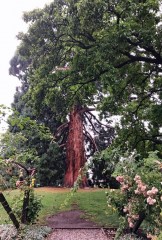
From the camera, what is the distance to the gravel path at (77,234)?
8162mm

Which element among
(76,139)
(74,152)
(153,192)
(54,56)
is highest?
(54,56)

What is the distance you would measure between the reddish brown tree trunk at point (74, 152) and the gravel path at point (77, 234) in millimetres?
9802

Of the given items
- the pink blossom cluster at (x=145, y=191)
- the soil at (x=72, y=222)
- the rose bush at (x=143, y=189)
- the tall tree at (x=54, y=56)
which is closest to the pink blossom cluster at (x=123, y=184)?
the rose bush at (x=143, y=189)

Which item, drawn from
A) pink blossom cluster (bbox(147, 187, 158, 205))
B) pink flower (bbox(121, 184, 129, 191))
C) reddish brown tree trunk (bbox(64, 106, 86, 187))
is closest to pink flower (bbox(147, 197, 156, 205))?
pink blossom cluster (bbox(147, 187, 158, 205))

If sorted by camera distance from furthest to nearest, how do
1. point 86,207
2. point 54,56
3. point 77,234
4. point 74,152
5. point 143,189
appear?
point 74,152, point 86,207, point 54,56, point 77,234, point 143,189

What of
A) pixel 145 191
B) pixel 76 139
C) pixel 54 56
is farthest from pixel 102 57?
pixel 76 139

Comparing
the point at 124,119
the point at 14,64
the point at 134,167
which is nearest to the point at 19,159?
the point at 134,167

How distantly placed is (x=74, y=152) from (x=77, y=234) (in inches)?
430

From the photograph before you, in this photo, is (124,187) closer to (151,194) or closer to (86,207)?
(151,194)

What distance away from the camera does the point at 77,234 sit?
859 cm

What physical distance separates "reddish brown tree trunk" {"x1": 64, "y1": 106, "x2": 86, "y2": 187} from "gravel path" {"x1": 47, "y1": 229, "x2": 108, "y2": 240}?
9.80m

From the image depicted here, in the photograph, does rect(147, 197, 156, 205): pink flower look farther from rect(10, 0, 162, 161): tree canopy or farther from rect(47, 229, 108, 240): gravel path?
rect(10, 0, 162, 161): tree canopy

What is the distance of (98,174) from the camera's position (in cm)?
2244

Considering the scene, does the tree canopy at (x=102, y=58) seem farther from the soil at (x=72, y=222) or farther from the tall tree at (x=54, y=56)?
the soil at (x=72, y=222)
